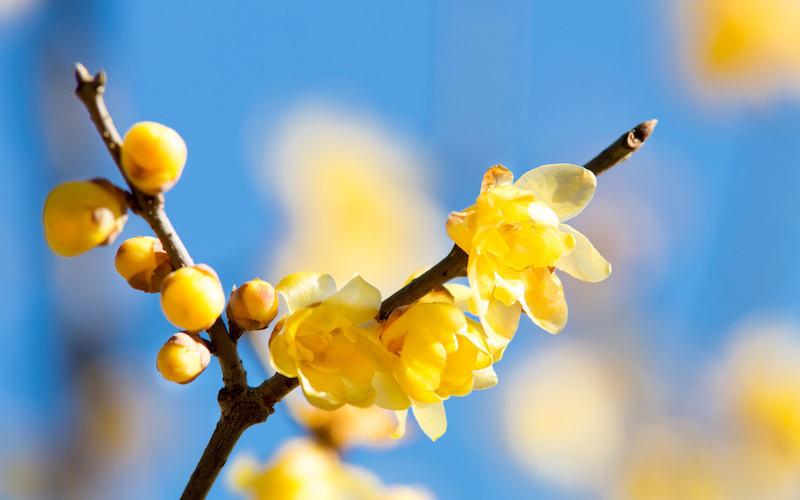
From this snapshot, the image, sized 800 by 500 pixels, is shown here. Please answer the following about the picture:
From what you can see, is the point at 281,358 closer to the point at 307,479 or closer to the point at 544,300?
the point at 544,300

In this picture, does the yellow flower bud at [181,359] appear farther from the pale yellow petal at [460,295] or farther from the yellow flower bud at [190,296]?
the pale yellow petal at [460,295]

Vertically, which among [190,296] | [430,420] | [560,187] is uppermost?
[560,187]

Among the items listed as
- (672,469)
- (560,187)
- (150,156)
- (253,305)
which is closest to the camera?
(150,156)

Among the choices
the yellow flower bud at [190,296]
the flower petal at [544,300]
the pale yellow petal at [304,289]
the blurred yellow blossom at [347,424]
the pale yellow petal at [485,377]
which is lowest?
the pale yellow petal at [485,377]

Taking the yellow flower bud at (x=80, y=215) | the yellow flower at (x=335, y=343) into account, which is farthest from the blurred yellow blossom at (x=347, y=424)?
the yellow flower bud at (x=80, y=215)

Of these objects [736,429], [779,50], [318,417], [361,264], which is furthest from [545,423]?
[318,417]

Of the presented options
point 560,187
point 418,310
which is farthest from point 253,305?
point 560,187
